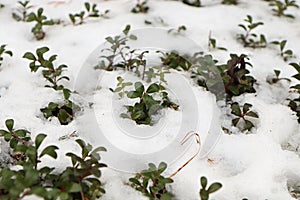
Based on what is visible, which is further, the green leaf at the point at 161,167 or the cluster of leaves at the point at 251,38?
the cluster of leaves at the point at 251,38

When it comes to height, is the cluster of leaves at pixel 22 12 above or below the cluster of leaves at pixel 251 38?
above

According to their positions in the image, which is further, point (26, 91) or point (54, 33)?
point (54, 33)

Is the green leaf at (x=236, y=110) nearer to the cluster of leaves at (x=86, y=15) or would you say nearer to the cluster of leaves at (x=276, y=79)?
the cluster of leaves at (x=276, y=79)

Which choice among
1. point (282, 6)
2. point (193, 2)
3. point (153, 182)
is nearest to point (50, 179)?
point (153, 182)

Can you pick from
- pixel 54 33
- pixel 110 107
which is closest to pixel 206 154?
pixel 110 107

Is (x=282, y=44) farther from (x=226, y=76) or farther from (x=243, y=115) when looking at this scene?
(x=243, y=115)

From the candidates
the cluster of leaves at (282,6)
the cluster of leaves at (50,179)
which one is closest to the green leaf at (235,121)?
the cluster of leaves at (50,179)

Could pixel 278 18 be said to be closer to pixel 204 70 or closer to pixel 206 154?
pixel 204 70
